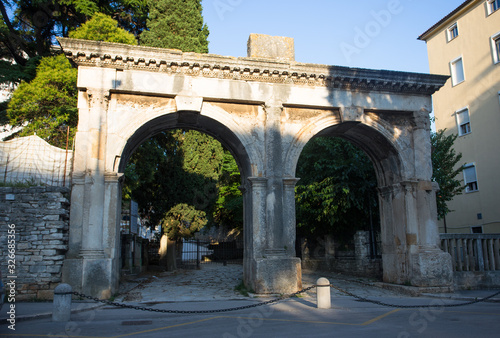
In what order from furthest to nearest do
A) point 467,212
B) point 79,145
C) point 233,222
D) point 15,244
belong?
point 233,222 → point 467,212 → point 79,145 → point 15,244

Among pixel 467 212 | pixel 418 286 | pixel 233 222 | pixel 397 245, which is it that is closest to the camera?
pixel 418 286

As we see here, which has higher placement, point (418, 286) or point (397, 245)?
point (397, 245)

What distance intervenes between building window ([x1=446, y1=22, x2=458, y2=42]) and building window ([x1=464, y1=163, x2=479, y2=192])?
318 inches

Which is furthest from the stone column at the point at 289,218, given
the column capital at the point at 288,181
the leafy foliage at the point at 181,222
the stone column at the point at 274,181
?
the leafy foliage at the point at 181,222

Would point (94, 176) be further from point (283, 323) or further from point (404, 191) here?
point (404, 191)

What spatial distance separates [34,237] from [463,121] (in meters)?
22.8

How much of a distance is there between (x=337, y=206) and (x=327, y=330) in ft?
35.3

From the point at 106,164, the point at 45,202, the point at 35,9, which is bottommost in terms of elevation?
the point at 45,202

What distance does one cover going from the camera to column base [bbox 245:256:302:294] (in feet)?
36.6

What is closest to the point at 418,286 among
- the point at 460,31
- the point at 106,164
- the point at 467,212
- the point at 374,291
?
the point at 374,291

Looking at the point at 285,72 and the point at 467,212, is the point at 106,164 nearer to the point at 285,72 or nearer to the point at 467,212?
the point at 285,72

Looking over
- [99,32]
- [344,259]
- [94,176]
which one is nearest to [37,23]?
[99,32]

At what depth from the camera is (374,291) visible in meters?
12.6

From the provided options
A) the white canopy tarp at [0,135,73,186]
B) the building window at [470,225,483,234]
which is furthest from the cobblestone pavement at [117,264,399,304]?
the building window at [470,225,483,234]
